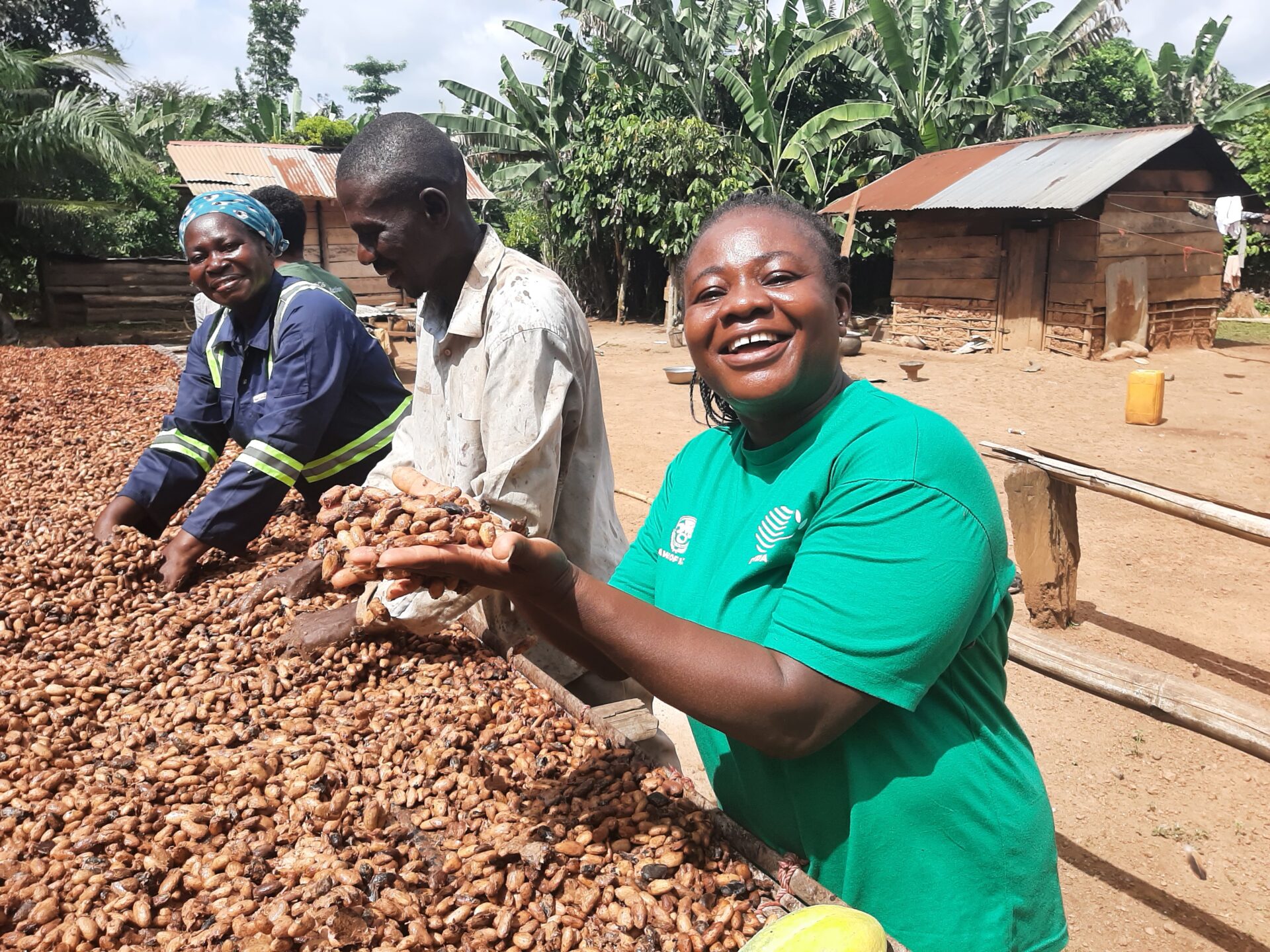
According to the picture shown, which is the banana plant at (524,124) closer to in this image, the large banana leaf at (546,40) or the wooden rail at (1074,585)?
the large banana leaf at (546,40)

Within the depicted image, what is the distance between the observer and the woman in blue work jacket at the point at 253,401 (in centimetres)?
313

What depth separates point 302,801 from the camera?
1877 mm

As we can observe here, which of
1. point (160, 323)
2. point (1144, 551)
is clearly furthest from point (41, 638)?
point (160, 323)

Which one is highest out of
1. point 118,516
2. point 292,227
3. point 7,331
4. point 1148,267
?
point 1148,267

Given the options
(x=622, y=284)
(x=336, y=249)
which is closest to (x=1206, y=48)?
(x=622, y=284)

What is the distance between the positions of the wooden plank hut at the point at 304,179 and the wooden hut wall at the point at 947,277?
7585 millimetres

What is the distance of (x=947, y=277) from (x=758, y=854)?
16.0m

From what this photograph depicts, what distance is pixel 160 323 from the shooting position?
57.7 feet

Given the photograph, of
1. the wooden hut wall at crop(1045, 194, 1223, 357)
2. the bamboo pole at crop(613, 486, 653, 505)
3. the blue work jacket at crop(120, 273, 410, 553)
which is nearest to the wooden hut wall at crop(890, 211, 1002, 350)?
the wooden hut wall at crop(1045, 194, 1223, 357)

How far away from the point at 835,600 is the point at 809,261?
1.87 ft

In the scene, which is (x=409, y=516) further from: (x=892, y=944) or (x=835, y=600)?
(x=892, y=944)

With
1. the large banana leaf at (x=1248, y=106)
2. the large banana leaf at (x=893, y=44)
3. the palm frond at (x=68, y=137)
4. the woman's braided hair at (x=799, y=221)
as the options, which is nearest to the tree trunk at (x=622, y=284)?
the large banana leaf at (x=893, y=44)

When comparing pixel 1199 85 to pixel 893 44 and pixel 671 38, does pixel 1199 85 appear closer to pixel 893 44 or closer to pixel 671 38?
pixel 893 44

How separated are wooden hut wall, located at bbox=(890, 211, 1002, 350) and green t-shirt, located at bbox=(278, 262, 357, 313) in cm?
1255
